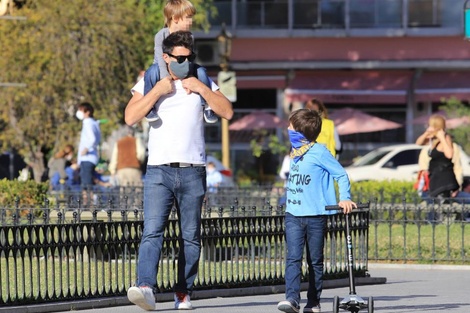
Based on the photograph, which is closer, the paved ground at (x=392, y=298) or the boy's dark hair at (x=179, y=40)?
the boy's dark hair at (x=179, y=40)

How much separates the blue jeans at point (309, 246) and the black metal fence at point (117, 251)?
160 cm

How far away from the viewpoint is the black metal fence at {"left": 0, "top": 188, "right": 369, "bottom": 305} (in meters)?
11.2

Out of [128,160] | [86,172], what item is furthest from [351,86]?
[86,172]

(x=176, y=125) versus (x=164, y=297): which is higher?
(x=176, y=125)

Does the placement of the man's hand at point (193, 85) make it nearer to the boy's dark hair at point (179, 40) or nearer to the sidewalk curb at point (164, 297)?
the boy's dark hair at point (179, 40)

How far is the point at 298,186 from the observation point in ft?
35.4

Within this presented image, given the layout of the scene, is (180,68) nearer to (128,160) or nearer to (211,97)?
(211,97)

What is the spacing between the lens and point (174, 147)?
1052 centimetres

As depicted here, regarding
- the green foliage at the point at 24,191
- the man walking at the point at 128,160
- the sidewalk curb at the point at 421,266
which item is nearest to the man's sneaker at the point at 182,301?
the sidewalk curb at the point at 421,266

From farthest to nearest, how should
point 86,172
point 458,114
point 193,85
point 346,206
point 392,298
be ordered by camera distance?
1. point 458,114
2. point 86,172
3. point 392,298
4. point 193,85
5. point 346,206

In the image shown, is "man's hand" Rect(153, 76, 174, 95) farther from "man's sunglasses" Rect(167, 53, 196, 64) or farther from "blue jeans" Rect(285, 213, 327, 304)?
"blue jeans" Rect(285, 213, 327, 304)

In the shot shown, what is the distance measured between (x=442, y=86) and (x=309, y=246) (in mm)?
34059

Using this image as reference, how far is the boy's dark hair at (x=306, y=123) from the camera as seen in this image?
10.8 metres

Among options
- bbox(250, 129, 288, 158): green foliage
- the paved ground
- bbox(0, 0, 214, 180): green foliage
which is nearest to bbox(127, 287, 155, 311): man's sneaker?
the paved ground
